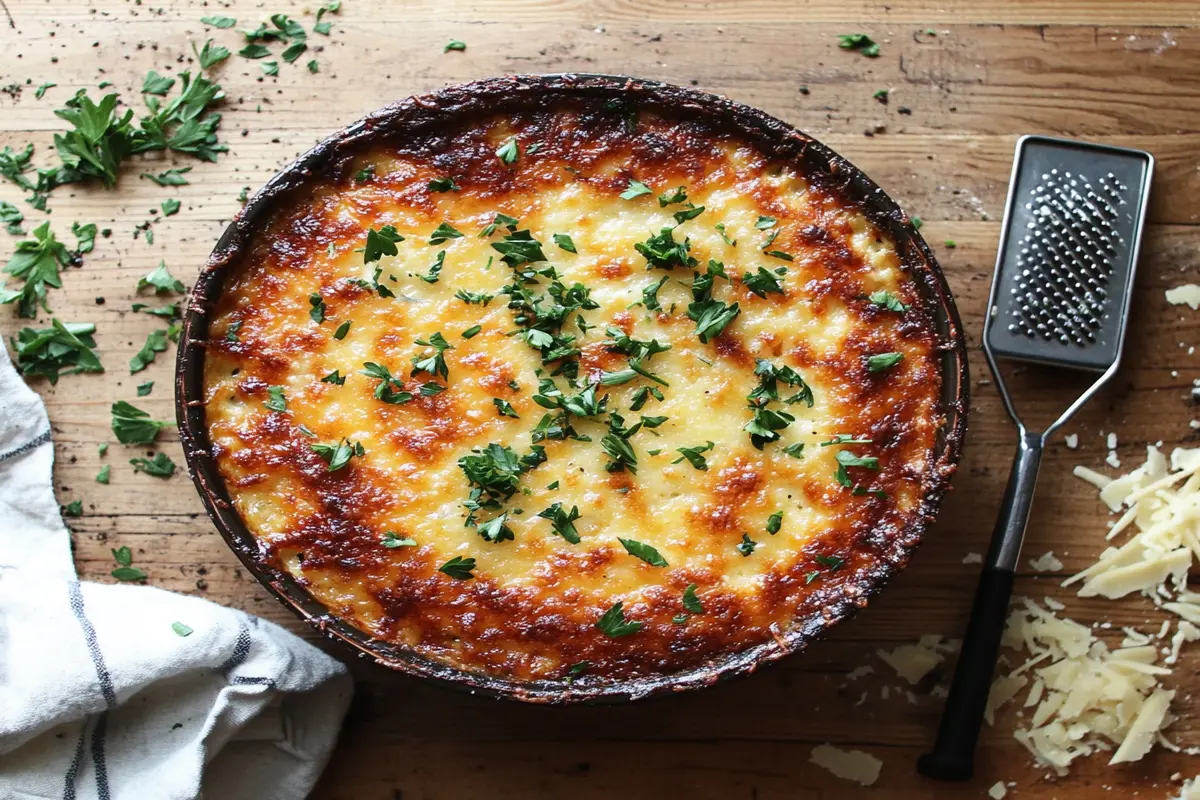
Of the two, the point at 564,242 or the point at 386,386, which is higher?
the point at 564,242

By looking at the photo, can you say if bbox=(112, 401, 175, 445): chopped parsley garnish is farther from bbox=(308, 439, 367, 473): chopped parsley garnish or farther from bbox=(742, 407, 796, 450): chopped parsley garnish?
bbox=(742, 407, 796, 450): chopped parsley garnish

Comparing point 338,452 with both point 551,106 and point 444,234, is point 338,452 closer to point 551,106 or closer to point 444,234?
point 444,234

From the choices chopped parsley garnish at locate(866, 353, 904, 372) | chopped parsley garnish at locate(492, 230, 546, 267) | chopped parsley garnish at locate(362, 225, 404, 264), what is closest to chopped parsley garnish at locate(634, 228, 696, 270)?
chopped parsley garnish at locate(492, 230, 546, 267)

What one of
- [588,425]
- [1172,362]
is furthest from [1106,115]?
[588,425]

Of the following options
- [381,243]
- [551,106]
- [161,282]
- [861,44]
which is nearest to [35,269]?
[161,282]

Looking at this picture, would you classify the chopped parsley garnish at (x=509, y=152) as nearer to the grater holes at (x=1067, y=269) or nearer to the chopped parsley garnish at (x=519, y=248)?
the chopped parsley garnish at (x=519, y=248)

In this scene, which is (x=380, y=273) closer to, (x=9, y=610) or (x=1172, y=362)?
(x=9, y=610)
